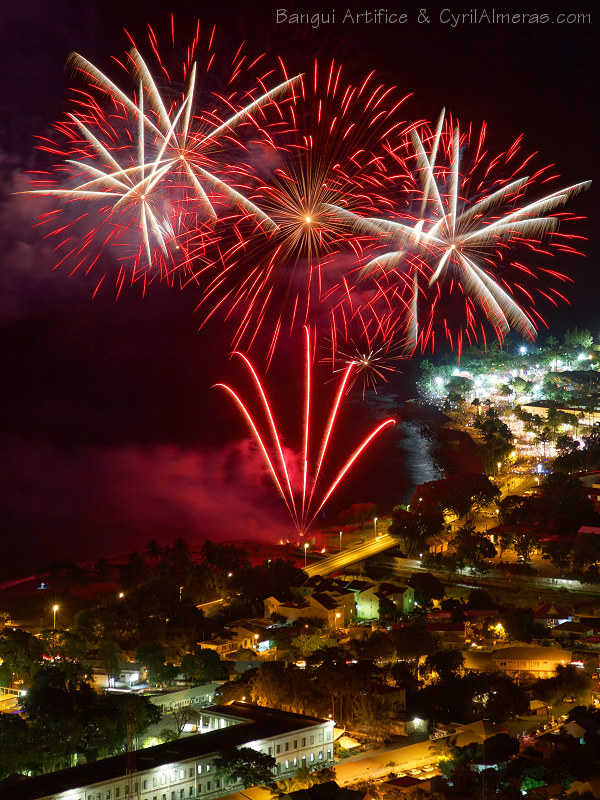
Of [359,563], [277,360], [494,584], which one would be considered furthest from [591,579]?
[277,360]

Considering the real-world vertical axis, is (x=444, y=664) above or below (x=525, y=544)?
below

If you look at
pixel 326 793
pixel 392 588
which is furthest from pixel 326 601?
pixel 326 793

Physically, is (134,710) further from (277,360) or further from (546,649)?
(277,360)

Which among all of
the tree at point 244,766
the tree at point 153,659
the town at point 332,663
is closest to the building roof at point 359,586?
the town at point 332,663

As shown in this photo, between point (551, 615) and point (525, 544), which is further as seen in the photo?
point (525, 544)

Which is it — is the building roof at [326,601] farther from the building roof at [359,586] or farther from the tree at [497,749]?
the tree at [497,749]

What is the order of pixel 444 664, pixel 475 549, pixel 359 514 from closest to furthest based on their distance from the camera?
pixel 444 664 → pixel 475 549 → pixel 359 514

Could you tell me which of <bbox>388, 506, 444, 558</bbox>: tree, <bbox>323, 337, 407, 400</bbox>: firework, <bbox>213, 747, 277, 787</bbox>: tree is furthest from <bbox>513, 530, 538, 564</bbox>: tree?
<bbox>323, 337, 407, 400</bbox>: firework

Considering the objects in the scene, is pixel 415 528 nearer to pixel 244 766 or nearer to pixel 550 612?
pixel 550 612

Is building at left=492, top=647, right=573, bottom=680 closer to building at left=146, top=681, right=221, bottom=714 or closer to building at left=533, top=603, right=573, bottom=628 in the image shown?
building at left=533, top=603, right=573, bottom=628
